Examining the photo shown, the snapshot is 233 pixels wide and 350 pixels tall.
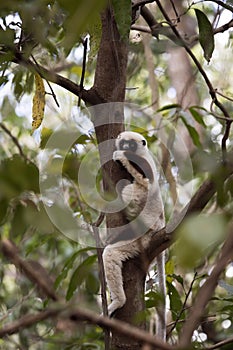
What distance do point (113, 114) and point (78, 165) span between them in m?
0.55

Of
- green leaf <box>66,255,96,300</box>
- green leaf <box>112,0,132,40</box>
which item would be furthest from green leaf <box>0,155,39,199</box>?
green leaf <box>66,255,96,300</box>

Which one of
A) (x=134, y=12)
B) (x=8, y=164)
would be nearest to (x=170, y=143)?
(x=134, y=12)

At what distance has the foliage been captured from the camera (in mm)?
709

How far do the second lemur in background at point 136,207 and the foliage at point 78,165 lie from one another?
0.07 meters

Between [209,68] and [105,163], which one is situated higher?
[209,68]

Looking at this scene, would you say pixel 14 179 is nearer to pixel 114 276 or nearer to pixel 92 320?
pixel 92 320

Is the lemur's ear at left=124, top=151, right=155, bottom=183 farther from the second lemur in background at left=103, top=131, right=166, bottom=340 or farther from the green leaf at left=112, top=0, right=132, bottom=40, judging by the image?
the green leaf at left=112, top=0, right=132, bottom=40

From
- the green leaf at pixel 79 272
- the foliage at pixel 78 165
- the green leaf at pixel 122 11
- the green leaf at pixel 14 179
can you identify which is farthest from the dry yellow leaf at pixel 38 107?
the green leaf at pixel 14 179

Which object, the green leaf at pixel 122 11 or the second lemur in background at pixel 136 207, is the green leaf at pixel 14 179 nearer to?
the green leaf at pixel 122 11

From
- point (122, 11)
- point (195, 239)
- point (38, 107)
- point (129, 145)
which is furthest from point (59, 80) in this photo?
point (195, 239)

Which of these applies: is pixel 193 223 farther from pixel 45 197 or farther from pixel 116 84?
pixel 116 84

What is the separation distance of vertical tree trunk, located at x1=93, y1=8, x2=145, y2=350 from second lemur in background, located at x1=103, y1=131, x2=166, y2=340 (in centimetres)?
6

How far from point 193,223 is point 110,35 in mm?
1402

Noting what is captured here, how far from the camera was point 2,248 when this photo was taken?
51cm
